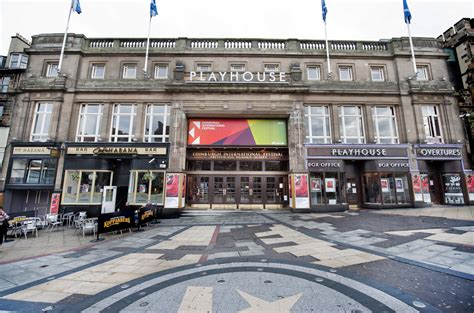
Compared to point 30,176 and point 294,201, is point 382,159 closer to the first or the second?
point 294,201

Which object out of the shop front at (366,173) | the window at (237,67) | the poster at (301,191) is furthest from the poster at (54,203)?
the shop front at (366,173)

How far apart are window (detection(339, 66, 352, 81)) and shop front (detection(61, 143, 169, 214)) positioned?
17.2m

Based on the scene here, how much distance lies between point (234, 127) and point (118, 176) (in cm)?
1068

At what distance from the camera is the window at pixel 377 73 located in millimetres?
17859

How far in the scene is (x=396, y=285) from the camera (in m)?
4.21

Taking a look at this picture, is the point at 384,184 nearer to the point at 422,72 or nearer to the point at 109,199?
the point at 422,72

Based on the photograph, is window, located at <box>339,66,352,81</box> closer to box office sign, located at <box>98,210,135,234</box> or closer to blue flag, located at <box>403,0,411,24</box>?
blue flag, located at <box>403,0,411,24</box>

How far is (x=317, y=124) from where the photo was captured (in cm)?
1712

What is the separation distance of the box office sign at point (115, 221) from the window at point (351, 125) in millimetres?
17073

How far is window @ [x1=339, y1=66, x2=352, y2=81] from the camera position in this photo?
17.9m

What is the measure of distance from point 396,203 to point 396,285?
48.1ft

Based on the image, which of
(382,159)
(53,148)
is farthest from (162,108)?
(382,159)

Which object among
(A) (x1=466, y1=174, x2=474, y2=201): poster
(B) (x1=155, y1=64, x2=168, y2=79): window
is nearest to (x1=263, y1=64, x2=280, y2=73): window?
(B) (x1=155, y1=64, x2=168, y2=79): window

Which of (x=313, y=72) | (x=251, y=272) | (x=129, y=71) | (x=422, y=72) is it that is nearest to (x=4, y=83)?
(x=129, y=71)
